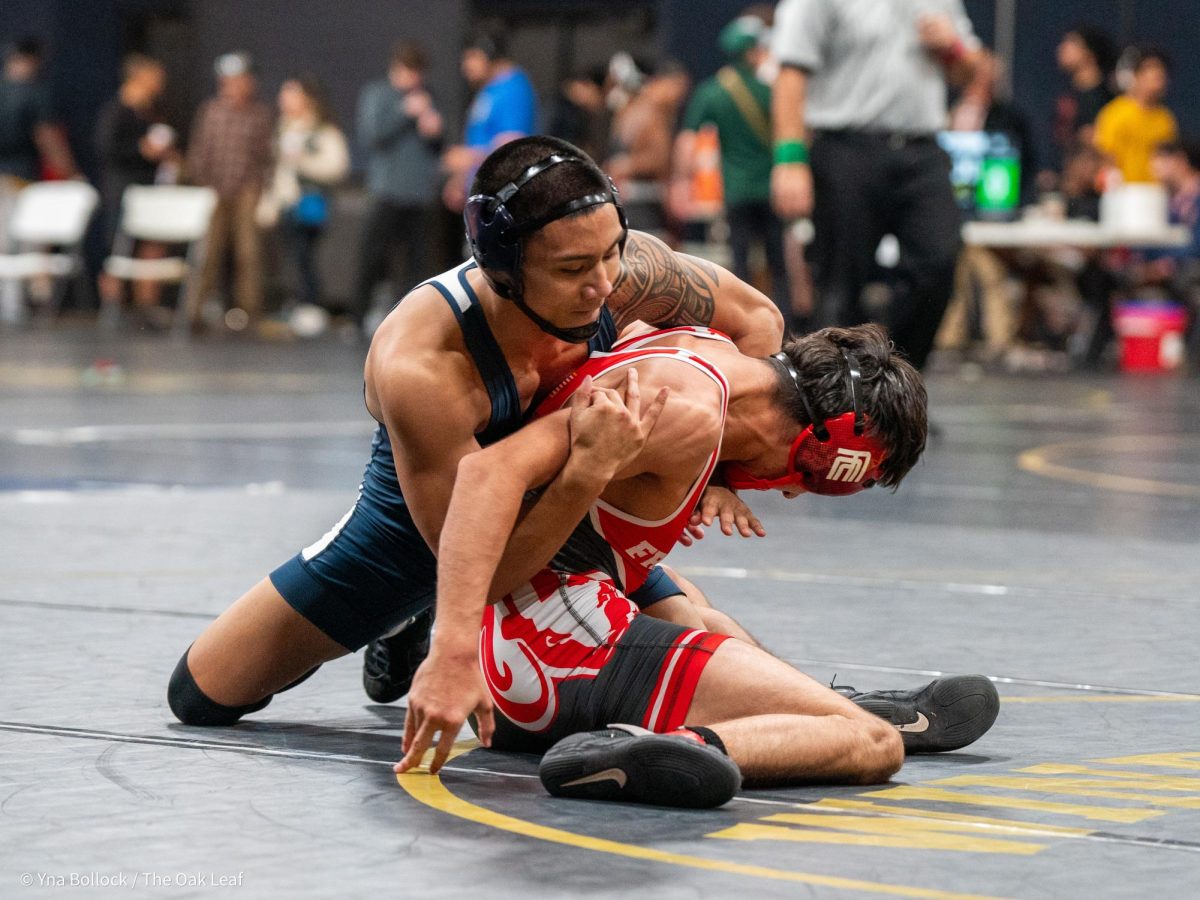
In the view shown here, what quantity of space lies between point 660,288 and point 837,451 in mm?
553

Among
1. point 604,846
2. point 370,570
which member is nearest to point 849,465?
point 370,570

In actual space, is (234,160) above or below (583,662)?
below

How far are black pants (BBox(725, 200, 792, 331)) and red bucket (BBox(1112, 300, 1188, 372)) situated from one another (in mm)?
3072

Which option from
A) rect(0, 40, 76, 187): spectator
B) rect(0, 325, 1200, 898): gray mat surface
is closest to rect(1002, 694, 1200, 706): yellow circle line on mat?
rect(0, 325, 1200, 898): gray mat surface

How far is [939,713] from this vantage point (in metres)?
3.15

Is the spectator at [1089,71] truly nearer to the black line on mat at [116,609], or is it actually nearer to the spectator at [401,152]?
the spectator at [401,152]

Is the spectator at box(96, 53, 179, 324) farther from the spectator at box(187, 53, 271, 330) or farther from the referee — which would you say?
→ the referee

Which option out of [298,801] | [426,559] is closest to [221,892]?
[298,801]

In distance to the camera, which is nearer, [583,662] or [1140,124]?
[583,662]

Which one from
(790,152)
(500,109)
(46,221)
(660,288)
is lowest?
(46,221)

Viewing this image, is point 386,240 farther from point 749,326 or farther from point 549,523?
point 549,523

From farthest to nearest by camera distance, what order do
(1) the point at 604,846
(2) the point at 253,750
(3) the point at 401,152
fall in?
(3) the point at 401,152 → (2) the point at 253,750 → (1) the point at 604,846

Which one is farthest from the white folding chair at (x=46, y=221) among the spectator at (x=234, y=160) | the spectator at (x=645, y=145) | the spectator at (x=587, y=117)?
the spectator at (x=645, y=145)

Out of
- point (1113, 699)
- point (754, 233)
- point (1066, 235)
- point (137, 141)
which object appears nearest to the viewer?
point (1113, 699)
